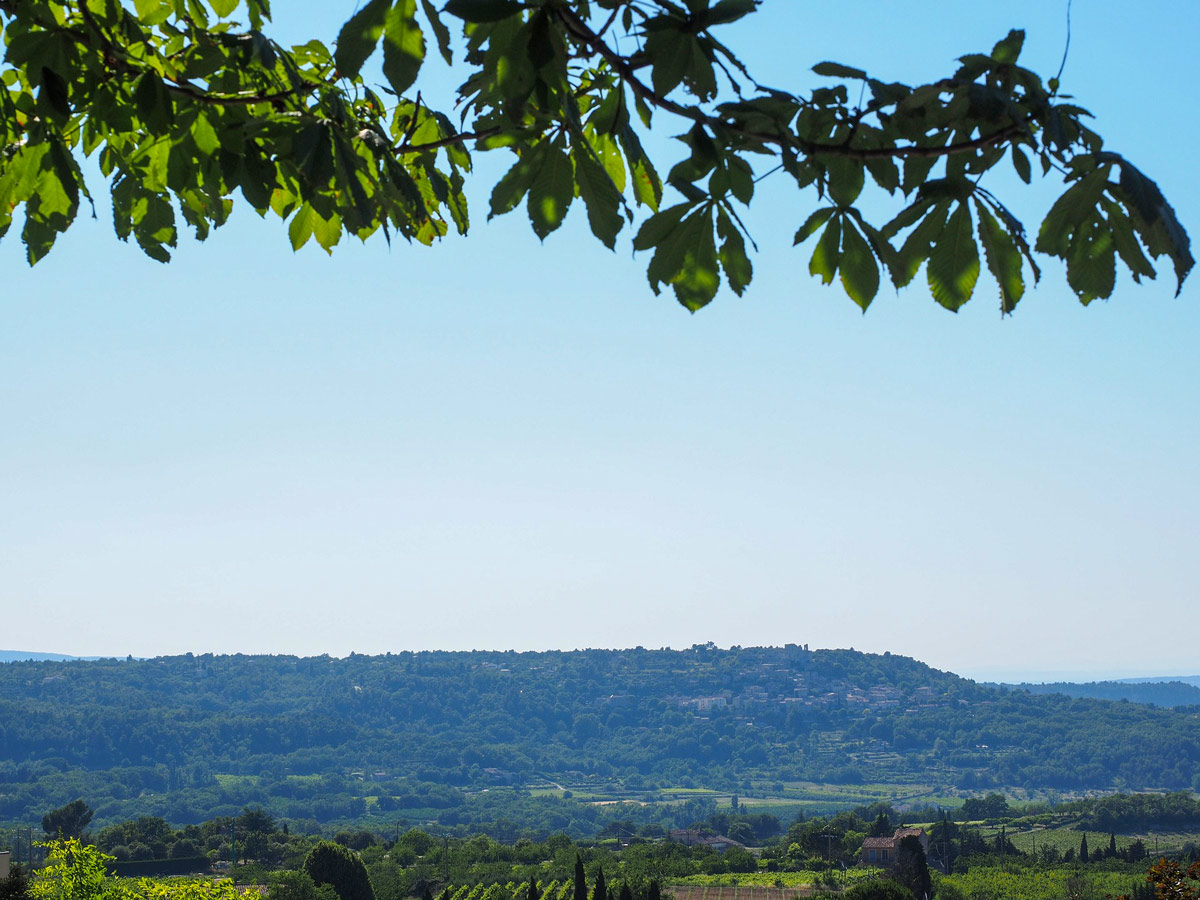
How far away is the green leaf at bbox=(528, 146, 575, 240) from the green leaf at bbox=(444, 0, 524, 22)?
203 mm

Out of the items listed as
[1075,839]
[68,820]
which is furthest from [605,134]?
[1075,839]

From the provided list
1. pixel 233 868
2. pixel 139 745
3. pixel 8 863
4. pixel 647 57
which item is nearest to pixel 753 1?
pixel 647 57

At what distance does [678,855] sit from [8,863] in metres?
52.4

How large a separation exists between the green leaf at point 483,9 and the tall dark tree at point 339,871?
1848 inches

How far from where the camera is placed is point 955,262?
104 centimetres

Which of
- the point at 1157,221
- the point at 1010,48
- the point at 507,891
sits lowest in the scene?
the point at 507,891

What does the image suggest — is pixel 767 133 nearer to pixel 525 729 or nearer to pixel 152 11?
pixel 152 11

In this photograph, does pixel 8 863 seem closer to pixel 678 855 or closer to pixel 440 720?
pixel 678 855

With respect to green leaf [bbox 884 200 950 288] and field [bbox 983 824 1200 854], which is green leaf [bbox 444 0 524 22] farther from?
field [bbox 983 824 1200 854]

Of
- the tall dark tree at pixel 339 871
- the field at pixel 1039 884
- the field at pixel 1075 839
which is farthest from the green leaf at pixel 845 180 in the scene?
the field at pixel 1075 839

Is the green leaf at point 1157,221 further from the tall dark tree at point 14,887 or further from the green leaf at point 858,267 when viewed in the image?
the tall dark tree at point 14,887

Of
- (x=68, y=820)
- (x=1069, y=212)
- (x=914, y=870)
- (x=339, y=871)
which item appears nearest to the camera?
(x=1069, y=212)

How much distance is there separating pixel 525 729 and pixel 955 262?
16368 centimetres

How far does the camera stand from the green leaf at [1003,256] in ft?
3.33
